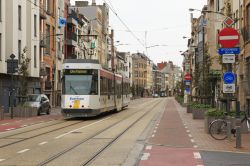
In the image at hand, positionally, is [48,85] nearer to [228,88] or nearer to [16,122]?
[16,122]

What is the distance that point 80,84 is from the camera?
31.8 meters

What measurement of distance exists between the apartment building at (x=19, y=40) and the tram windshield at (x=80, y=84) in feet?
24.6

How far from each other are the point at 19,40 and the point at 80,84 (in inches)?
681

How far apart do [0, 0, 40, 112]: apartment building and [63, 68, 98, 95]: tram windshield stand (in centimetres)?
750

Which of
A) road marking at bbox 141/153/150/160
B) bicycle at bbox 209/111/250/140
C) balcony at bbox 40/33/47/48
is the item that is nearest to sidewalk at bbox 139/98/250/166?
road marking at bbox 141/153/150/160

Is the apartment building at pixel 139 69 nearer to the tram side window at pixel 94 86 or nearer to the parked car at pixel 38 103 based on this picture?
the parked car at pixel 38 103

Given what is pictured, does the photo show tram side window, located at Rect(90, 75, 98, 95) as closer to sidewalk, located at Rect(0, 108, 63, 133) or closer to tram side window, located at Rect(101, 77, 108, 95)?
tram side window, located at Rect(101, 77, 108, 95)

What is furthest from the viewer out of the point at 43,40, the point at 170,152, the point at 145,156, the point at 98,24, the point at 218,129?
the point at 98,24

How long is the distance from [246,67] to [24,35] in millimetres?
22665

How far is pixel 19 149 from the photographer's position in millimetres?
15891

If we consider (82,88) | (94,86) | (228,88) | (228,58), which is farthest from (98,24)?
(228,58)

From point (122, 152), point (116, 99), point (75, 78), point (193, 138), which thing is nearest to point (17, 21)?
point (116, 99)

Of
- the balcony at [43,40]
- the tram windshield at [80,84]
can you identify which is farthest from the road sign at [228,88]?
the balcony at [43,40]

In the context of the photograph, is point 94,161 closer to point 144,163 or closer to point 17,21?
point 144,163
